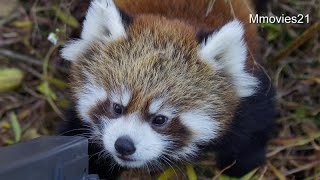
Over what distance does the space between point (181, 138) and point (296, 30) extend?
4.84 ft

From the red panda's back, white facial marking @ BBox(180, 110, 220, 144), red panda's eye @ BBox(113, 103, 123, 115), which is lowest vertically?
white facial marking @ BBox(180, 110, 220, 144)

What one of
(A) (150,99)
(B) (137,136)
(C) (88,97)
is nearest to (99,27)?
(C) (88,97)

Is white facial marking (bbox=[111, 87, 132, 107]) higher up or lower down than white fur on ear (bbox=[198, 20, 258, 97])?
lower down

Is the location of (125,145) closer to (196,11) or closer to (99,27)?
A: (99,27)

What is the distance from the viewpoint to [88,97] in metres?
2.85

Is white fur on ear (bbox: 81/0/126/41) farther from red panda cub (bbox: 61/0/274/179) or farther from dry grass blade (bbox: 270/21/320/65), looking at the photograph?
dry grass blade (bbox: 270/21/320/65)

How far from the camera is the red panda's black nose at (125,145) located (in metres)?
2.61

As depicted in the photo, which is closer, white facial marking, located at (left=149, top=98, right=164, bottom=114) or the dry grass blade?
white facial marking, located at (left=149, top=98, right=164, bottom=114)

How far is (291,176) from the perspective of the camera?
3441mm

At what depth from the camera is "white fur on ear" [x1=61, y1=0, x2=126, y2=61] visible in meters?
2.74

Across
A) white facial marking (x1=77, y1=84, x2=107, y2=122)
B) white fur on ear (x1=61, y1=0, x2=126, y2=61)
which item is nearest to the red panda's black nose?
white facial marking (x1=77, y1=84, x2=107, y2=122)

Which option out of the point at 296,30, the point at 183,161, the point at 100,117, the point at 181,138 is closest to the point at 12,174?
the point at 100,117

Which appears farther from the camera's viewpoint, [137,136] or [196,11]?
[196,11]

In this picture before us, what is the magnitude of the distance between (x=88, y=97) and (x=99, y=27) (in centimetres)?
32
